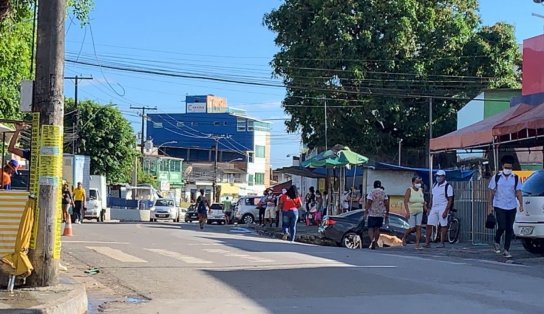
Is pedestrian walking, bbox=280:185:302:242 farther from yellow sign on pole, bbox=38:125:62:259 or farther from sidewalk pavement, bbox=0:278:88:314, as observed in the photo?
yellow sign on pole, bbox=38:125:62:259

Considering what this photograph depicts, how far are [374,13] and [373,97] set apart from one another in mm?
4245

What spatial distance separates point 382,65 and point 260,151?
65.0 metres

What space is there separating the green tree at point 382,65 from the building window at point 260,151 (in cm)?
6069

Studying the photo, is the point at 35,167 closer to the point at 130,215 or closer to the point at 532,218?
the point at 532,218

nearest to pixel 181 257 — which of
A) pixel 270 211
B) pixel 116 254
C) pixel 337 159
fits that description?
pixel 116 254

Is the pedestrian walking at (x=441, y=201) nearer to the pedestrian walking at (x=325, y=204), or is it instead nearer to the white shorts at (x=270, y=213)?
the pedestrian walking at (x=325, y=204)

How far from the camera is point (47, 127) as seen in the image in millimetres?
8727

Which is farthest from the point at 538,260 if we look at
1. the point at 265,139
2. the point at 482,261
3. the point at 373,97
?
the point at 265,139

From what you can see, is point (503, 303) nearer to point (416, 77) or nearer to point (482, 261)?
point (482, 261)

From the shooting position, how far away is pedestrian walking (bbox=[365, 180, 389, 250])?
57.9 ft

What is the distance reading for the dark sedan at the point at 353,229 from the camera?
19.5 m

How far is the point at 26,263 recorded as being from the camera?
336 inches

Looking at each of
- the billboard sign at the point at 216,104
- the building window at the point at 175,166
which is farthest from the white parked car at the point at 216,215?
the billboard sign at the point at 216,104

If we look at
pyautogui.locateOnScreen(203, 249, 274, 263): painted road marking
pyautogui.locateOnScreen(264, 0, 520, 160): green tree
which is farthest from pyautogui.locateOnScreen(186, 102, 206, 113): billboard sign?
pyautogui.locateOnScreen(203, 249, 274, 263): painted road marking
